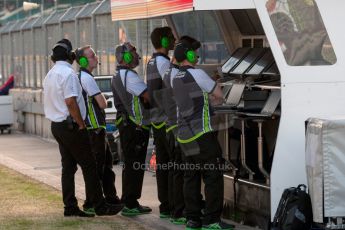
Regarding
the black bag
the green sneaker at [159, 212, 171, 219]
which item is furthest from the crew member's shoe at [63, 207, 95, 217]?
the black bag

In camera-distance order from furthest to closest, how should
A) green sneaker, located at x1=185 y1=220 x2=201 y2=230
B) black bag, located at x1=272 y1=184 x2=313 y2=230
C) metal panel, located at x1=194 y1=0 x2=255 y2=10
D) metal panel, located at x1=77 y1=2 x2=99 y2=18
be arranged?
metal panel, located at x1=77 y1=2 x2=99 y2=18
green sneaker, located at x1=185 y1=220 x2=201 y2=230
metal panel, located at x1=194 y1=0 x2=255 y2=10
black bag, located at x1=272 y1=184 x2=313 y2=230

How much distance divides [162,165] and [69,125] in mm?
1118

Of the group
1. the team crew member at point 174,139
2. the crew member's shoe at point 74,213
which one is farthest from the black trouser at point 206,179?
the crew member's shoe at point 74,213

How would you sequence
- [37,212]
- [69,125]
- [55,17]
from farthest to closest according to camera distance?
[55,17] → [37,212] → [69,125]

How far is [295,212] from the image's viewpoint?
8.60 metres

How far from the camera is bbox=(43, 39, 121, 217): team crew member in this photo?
11078 millimetres

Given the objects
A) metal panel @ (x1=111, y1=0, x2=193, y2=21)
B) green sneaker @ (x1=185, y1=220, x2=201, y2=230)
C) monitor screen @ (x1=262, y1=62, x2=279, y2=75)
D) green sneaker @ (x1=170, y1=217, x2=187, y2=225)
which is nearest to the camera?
metal panel @ (x1=111, y1=0, x2=193, y2=21)

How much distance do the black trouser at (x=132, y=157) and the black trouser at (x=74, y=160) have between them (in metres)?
0.32

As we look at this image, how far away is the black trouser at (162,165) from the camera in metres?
11.0

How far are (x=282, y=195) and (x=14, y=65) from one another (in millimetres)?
26182

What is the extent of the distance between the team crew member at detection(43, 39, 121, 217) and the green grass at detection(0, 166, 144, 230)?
0.89 feet

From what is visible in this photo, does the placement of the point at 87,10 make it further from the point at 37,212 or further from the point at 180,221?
the point at 180,221

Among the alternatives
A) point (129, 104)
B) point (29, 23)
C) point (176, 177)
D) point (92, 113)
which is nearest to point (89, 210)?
point (92, 113)

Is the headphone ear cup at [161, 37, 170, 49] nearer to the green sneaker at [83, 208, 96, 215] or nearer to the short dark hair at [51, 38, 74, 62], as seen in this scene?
the short dark hair at [51, 38, 74, 62]
